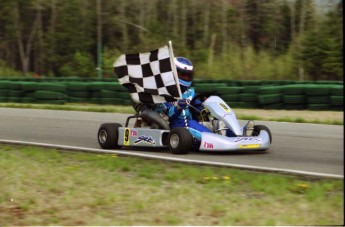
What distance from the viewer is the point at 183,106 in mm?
6840

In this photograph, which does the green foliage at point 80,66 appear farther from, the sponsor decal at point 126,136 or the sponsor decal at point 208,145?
the sponsor decal at point 208,145

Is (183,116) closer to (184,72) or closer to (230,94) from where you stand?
(184,72)

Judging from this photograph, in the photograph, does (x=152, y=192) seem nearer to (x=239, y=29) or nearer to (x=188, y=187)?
(x=188, y=187)

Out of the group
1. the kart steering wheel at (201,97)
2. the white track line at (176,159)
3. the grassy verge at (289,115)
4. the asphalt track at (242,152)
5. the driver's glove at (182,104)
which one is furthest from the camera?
the grassy verge at (289,115)

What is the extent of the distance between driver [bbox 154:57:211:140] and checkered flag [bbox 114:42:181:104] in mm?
145

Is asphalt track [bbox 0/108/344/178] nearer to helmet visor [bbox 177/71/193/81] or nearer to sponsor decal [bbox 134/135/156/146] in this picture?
sponsor decal [bbox 134/135/156/146]


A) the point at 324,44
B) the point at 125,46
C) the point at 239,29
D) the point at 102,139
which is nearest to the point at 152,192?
the point at 102,139

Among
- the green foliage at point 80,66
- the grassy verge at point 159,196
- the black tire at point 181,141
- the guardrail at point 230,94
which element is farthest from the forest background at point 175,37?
the grassy verge at point 159,196

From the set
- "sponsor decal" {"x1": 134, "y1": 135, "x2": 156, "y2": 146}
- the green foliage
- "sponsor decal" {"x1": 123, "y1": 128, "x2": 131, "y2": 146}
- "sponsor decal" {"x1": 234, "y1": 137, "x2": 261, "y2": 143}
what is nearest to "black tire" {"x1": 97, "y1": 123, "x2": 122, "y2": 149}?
"sponsor decal" {"x1": 123, "y1": 128, "x2": 131, "y2": 146}

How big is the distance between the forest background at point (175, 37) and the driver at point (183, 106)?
37.2ft

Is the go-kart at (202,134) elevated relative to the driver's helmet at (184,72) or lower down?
lower down

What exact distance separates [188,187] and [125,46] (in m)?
26.7

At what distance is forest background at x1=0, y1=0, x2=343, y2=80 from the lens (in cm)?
2058

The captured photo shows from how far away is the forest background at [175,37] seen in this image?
67.5 feet
